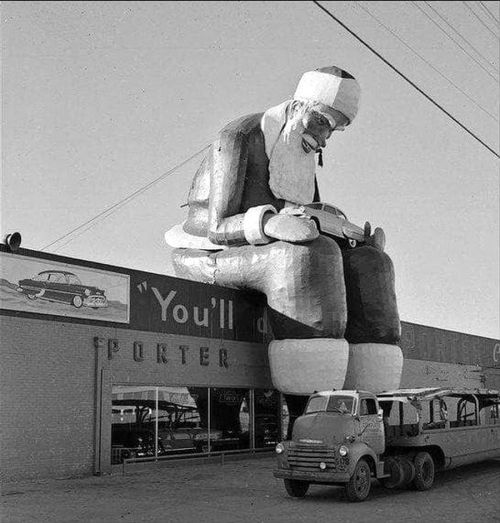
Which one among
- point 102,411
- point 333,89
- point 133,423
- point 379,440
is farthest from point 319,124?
point 379,440

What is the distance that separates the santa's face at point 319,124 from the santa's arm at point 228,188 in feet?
6.59

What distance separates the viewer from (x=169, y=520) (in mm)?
11109

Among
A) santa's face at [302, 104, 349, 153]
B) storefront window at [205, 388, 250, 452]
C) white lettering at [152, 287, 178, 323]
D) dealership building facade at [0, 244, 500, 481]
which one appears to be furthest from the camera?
santa's face at [302, 104, 349, 153]

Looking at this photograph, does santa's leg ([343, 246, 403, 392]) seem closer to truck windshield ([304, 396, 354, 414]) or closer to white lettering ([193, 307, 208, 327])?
white lettering ([193, 307, 208, 327])

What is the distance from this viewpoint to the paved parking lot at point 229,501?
11281 mm

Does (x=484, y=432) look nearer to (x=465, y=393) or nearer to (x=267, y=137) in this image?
(x=465, y=393)

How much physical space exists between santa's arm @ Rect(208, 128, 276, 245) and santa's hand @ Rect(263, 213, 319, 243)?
1085 mm

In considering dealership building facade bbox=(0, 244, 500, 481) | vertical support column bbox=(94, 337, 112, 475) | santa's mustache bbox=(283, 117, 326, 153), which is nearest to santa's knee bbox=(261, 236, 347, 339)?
dealership building facade bbox=(0, 244, 500, 481)

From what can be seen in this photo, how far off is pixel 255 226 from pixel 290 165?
328 cm

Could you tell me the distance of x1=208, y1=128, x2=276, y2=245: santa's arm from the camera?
2195 centimetres

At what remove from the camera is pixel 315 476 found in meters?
12.7

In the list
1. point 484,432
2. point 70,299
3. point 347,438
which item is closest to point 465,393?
point 484,432

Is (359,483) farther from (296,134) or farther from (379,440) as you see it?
(296,134)

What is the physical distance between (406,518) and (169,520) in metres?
3.53
